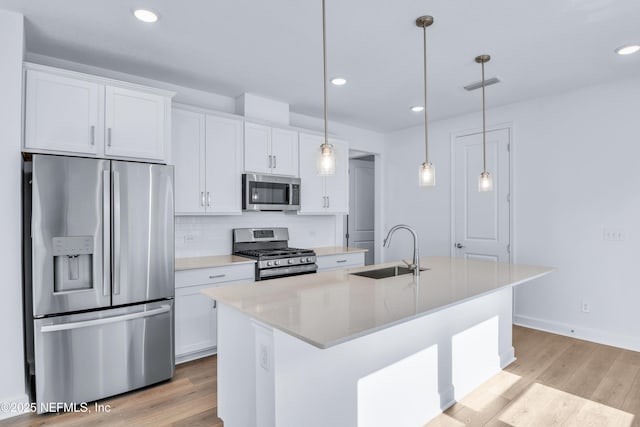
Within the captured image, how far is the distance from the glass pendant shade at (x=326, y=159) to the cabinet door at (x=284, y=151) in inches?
73.8

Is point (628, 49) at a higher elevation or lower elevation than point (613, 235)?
higher

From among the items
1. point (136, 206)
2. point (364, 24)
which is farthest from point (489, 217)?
point (136, 206)

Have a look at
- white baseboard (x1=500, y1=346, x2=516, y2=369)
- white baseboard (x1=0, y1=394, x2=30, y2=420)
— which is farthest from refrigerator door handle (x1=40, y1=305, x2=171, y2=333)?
white baseboard (x1=500, y1=346, x2=516, y2=369)

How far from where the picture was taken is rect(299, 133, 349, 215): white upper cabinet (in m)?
4.28

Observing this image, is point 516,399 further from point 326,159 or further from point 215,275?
point 215,275

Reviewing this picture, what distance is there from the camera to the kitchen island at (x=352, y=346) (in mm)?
1631

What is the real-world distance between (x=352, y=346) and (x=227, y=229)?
2538mm

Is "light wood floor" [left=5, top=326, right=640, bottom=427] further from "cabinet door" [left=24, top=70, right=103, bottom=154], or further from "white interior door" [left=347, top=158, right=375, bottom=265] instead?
"white interior door" [left=347, top=158, right=375, bottom=265]

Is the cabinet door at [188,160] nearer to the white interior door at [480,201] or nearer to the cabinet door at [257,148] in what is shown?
the cabinet door at [257,148]

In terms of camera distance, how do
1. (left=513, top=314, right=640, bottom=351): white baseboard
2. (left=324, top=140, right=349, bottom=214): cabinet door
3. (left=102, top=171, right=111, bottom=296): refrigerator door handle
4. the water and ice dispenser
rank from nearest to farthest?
the water and ice dispenser → (left=102, top=171, right=111, bottom=296): refrigerator door handle → (left=513, top=314, right=640, bottom=351): white baseboard → (left=324, top=140, right=349, bottom=214): cabinet door

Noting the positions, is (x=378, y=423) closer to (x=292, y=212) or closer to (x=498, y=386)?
(x=498, y=386)

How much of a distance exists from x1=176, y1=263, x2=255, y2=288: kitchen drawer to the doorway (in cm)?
293

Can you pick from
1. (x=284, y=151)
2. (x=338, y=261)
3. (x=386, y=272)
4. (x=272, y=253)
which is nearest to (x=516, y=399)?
(x=386, y=272)

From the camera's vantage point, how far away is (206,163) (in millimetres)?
3498
